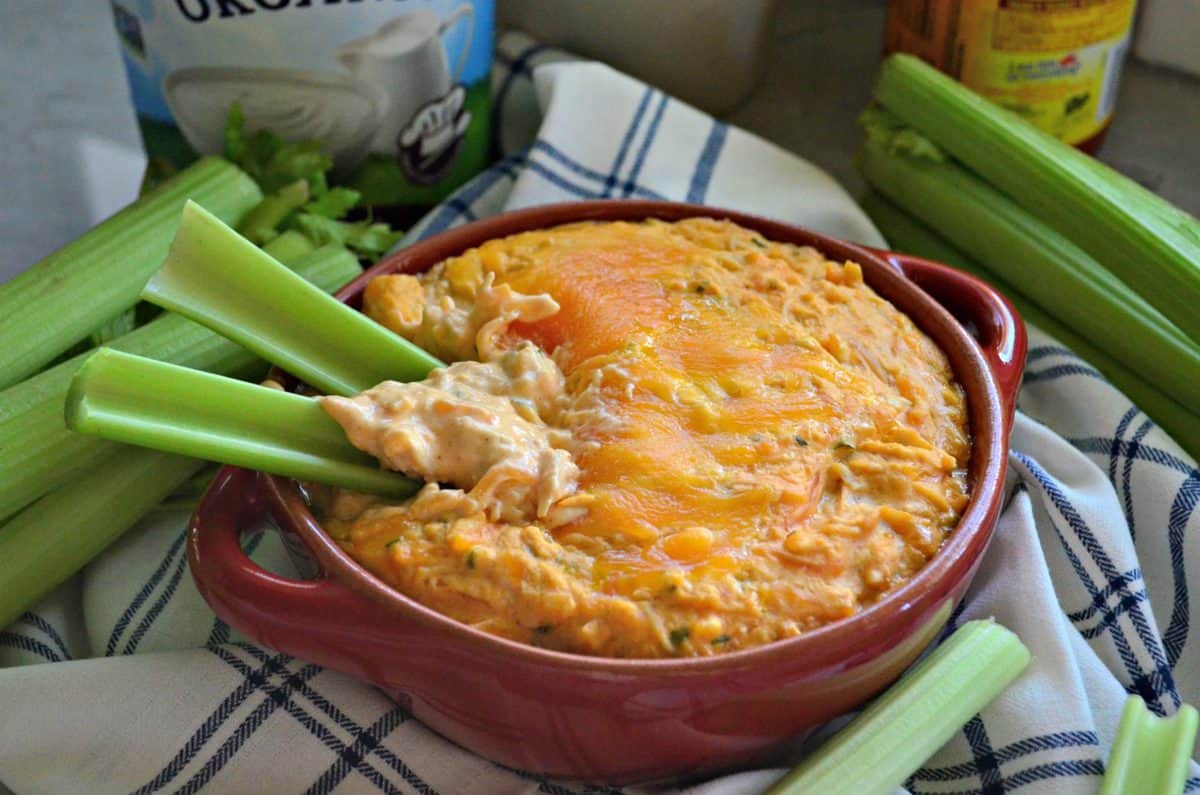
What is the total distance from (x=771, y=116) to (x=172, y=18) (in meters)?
1.16

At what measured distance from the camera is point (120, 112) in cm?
262

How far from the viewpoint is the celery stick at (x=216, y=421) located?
49.0 inches

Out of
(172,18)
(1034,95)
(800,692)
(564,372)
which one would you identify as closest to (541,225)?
(564,372)

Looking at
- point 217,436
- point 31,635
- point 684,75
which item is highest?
point 217,436

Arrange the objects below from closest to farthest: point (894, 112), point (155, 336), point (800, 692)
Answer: point (800, 692) → point (155, 336) → point (894, 112)

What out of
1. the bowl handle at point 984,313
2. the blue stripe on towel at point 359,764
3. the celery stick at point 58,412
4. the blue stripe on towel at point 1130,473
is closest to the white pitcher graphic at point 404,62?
the celery stick at point 58,412

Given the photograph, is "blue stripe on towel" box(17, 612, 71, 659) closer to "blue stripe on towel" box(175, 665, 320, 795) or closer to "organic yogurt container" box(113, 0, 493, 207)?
"blue stripe on towel" box(175, 665, 320, 795)

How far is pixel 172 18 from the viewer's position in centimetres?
186

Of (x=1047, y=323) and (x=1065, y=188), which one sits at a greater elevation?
(x=1065, y=188)

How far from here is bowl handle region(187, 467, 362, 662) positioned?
4.03ft

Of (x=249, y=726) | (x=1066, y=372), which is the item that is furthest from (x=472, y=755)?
(x=1066, y=372)

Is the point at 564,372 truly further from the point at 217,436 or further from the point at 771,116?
the point at 771,116

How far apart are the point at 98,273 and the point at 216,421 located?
1.58 ft

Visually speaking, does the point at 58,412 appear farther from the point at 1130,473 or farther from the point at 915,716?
the point at 1130,473
